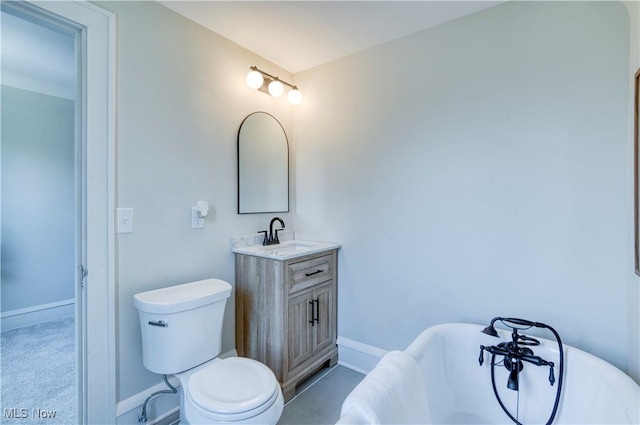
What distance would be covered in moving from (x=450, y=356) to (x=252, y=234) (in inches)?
59.2

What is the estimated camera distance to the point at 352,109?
2217mm

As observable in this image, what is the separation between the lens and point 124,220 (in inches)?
59.5

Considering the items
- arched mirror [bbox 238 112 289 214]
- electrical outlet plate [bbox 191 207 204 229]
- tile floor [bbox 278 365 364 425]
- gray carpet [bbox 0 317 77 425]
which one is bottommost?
tile floor [bbox 278 365 364 425]

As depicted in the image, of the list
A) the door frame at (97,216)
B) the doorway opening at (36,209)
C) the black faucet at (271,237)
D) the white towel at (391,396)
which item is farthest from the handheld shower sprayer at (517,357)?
the doorway opening at (36,209)

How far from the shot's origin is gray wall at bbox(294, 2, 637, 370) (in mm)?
1379

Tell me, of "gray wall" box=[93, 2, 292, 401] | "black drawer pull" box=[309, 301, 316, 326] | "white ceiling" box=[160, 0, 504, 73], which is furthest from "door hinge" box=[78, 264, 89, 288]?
"white ceiling" box=[160, 0, 504, 73]

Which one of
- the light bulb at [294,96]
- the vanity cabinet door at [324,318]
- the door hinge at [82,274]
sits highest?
the light bulb at [294,96]

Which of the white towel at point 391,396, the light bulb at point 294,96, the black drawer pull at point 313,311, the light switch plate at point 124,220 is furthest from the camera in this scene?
the light bulb at point 294,96

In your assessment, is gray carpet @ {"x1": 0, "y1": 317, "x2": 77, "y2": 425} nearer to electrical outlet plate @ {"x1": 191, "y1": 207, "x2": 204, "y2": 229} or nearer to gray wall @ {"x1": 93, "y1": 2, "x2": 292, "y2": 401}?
gray wall @ {"x1": 93, "y1": 2, "x2": 292, "y2": 401}

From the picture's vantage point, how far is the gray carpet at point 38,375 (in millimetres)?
1663

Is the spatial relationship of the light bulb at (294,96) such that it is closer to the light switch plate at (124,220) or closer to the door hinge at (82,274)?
the light switch plate at (124,220)

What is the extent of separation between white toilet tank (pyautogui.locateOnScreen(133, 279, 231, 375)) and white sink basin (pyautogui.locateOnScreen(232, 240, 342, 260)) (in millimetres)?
411

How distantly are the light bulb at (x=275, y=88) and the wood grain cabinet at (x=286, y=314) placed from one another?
125 cm

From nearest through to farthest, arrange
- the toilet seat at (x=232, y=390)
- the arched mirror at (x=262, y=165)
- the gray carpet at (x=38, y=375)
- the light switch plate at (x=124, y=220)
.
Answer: the toilet seat at (x=232, y=390), the light switch plate at (x=124, y=220), the gray carpet at (x=38, y=375), the arched mirror at (x=262, y=165)
